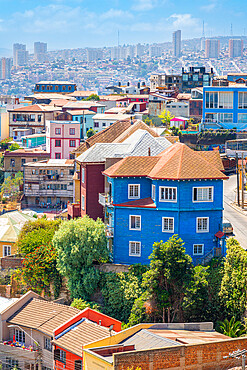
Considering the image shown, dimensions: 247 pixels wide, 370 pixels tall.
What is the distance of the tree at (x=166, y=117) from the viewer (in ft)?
354

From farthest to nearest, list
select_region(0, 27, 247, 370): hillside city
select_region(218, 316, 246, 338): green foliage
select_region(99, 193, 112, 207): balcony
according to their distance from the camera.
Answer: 1. select_region(99, 193, 112, 207): balcony
2. select_region(218, 316, 246, 338): green foliage
3. select_region(0, 27, 247, 370): hillside city

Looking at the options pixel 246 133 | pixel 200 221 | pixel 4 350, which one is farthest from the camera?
pixel 246 133

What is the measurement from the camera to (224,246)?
151 feet

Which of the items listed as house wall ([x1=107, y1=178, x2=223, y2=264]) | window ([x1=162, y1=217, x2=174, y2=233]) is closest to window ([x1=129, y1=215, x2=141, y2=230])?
house wall ([x1=107, y1=178, x2=223, y2=264])

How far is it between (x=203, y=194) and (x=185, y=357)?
12.1m

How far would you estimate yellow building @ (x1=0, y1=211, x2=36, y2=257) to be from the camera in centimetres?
6000

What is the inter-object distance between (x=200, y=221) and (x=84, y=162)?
9.47 meters

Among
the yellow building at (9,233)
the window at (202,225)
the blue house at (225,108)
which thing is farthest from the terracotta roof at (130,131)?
the blue house at (225,108)

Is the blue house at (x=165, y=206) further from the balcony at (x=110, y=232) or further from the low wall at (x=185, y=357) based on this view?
the low wall at (x=185, y=357)

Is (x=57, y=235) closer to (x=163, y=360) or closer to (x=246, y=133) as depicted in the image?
(x=163, y=360)

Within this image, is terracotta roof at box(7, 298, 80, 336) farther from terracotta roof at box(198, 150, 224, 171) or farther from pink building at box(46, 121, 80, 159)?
pink building at box(46, 121, 80, 159)

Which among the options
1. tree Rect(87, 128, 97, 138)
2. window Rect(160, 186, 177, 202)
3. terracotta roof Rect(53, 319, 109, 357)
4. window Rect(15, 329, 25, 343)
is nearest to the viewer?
terracotta roof Rect(53, 319, 109, 357)

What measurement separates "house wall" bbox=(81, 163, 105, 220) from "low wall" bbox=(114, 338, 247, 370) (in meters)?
16.3

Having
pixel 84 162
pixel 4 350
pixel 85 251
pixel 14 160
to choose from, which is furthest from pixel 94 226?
pixel 14 160
